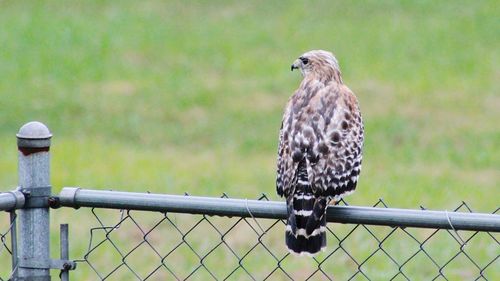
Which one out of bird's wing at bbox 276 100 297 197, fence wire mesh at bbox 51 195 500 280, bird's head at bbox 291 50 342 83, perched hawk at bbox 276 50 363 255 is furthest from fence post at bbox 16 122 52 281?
fence wire mesh at bbox 51 195 500 280

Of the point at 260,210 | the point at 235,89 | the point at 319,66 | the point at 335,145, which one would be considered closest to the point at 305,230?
the point at 260,210

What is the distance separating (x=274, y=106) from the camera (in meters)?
17.1

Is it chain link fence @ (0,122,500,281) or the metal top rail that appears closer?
the metal top rail

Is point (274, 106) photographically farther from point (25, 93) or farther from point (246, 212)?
point (246, 212)

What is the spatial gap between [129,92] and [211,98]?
118 centimetres

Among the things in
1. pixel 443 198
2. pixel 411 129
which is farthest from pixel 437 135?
pixel 443 198

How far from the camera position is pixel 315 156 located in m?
5.23

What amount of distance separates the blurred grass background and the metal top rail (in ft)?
24.6

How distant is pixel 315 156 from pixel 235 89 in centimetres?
1274

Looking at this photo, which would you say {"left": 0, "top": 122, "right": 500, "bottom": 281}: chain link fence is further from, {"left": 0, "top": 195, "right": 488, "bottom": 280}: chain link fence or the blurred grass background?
the blurred grass background

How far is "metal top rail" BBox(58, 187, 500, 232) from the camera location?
4.09 metres

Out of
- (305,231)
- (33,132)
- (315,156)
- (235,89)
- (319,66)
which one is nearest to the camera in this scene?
(33,132)

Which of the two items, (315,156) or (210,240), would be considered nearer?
(315,156)

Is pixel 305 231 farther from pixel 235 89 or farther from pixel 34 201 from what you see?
pixel 235 89
